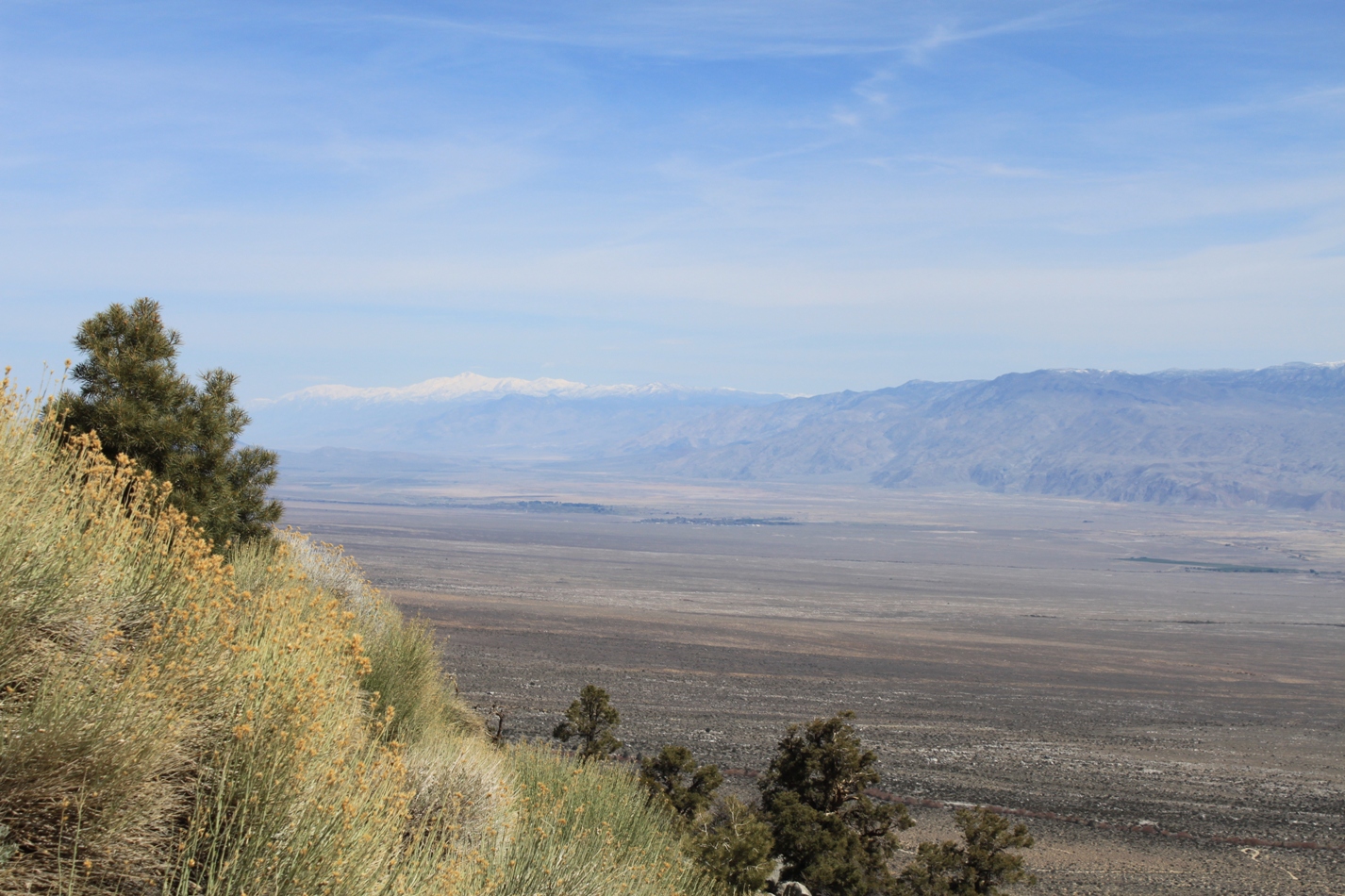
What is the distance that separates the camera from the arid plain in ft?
80.9

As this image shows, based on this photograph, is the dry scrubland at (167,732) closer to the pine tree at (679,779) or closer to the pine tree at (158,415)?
the pine tree at (158,415)

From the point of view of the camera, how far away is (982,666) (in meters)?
45.2

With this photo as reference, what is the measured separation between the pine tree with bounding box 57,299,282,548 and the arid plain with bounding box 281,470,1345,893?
664 inches

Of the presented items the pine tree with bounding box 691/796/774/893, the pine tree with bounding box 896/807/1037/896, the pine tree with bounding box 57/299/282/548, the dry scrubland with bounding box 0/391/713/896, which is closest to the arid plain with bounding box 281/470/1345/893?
the pine tree with bounding box 896/807/1037/896

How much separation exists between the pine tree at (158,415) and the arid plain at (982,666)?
1687 centimetres

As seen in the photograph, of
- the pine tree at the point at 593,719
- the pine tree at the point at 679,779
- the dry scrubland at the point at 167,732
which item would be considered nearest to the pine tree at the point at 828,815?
the pine tree at the point at 679,779

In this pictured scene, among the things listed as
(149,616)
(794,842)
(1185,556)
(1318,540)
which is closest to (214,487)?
(149,616)

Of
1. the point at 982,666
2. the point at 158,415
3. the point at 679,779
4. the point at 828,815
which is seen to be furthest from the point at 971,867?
the point at 982,666

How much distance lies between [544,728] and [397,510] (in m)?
115

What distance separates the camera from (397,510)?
138m

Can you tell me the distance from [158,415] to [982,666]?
42644mm

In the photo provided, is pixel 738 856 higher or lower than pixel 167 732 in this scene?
lower

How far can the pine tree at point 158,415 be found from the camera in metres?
8.94

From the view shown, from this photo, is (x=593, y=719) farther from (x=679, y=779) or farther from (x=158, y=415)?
(x=158, y=415)
